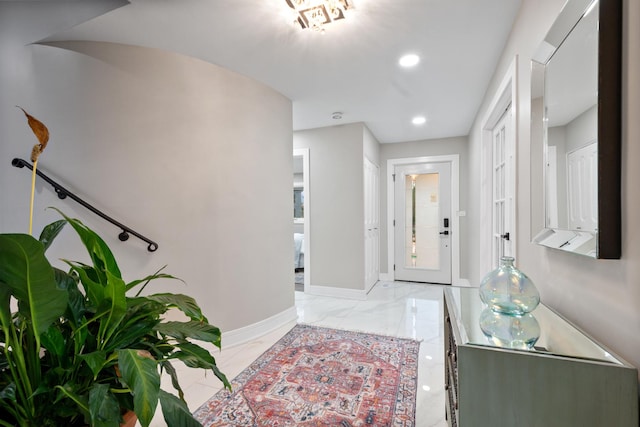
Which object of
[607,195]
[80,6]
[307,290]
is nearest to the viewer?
[607,195]

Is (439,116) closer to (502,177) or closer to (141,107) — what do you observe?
(502,177)

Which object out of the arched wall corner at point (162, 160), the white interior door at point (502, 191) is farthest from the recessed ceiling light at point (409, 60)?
the arched wall corner at point (162, 160)

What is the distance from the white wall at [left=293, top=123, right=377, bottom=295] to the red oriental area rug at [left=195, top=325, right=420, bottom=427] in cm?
138

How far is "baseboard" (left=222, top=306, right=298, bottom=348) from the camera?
2475mm

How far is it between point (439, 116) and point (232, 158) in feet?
8.53

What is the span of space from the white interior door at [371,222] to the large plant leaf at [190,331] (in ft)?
9.86

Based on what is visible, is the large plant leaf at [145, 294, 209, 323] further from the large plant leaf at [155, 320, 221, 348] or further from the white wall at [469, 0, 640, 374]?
the white wall at [469, 0, 640, 374]

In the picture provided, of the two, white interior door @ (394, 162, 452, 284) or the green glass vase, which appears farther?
white interior door @ (394, 162, 452, 284)

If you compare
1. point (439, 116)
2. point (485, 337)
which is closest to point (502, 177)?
point (439, 116)

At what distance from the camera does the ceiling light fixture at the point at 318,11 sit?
5.40ft

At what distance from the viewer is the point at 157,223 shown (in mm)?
2164

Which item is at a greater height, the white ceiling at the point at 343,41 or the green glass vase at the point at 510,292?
the white ceiling at the point at 343,41

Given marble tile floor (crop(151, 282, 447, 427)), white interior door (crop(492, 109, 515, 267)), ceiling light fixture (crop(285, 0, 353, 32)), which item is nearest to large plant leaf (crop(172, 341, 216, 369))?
marble tile floor (crop(151, 282, 447, 427))

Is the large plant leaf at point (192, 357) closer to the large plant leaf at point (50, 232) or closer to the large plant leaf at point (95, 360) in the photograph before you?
the large plant leaf at point (95, 360)
